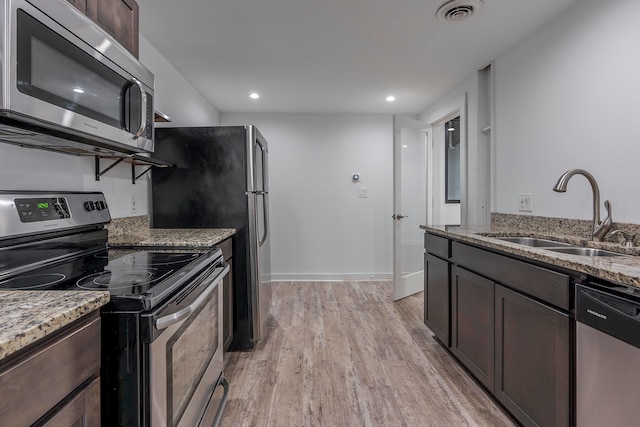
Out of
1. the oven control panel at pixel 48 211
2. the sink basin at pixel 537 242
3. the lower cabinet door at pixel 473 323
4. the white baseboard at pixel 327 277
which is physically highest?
the oven control panel at pixel 48 211

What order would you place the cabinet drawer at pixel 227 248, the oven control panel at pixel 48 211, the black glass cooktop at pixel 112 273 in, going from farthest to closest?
the cabinet drawer at pixel 227 248
the oven control panel at pixel 48 211
the black glass cooktop at pixel 112 273

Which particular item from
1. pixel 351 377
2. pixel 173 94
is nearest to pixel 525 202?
pixel 351 377

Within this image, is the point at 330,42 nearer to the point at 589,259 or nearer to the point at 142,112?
the point at 142,112

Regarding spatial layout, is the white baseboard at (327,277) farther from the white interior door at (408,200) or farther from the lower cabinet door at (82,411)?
the lower cabinet door at (82,411)

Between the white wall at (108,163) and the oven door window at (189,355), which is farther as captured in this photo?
the white wall at (108,163)

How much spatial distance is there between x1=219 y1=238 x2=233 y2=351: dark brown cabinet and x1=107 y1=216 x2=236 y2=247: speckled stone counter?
9cm

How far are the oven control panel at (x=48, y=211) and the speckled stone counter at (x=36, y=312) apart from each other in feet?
1.59

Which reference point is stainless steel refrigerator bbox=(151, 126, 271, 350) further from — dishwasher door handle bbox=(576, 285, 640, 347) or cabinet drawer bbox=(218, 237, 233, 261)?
dishwasher door handle bbox=(576, 285, 640, 347)

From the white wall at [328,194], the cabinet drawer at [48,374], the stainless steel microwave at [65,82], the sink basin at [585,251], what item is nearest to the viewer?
the cabinet drawer at [48,374]

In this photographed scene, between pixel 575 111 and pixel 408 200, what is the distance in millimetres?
1842

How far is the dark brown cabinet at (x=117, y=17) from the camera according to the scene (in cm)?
116

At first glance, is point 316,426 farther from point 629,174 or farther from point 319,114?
point 319,114

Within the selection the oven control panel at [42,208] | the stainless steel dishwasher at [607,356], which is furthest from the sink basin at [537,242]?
the oven control panel at [42,208]

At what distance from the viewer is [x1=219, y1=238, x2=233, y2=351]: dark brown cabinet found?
2107 mm
